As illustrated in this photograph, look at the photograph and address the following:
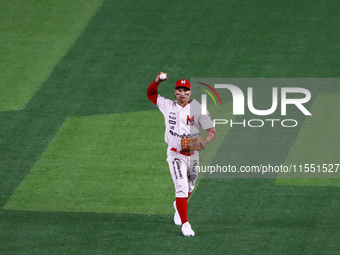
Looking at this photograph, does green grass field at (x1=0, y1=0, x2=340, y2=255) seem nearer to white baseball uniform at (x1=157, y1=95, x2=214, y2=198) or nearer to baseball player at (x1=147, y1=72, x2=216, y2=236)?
baseball player at (x1=147, y1=72, x2=216, y2=236)

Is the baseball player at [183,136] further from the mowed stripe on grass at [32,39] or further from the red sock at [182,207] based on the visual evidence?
the mowed stripe on grass at [32,39]

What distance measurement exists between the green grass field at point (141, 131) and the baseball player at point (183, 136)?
0.54 metres

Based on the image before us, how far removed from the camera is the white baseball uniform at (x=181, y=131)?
354 inches

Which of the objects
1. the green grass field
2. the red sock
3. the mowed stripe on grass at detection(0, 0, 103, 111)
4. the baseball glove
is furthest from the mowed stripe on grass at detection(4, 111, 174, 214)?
the mowed stripe on grass at detection(0, 0, 103, 111)

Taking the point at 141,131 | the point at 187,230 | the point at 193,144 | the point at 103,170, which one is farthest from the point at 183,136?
the point at 141,131

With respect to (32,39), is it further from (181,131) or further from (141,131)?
(181,131)

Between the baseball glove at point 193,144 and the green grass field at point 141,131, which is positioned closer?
the baseball glove at point 193,144

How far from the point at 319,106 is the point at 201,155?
3059 millimetres

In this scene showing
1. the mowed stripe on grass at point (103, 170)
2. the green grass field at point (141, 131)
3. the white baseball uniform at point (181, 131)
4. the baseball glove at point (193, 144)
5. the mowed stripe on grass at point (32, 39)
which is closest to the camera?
the baseball glove at point (193, 144)

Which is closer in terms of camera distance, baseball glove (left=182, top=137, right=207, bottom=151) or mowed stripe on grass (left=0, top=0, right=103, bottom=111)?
baseball glove (left=182, top=137, right=207, bottom=151)

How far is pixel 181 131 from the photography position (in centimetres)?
899

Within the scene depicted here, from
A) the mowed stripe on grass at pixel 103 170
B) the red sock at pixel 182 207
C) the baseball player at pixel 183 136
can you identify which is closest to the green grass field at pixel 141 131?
the mowed stripe on grass at pixel 103 170

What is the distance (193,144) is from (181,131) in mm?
266

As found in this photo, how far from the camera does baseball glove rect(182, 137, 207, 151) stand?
29.1 feet
